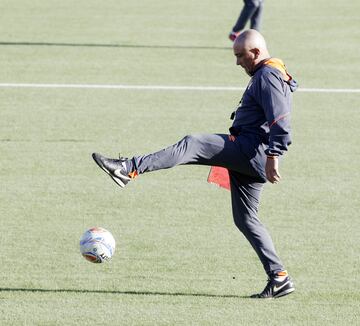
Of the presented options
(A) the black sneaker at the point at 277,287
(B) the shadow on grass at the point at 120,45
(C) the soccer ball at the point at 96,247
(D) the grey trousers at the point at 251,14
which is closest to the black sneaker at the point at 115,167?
(C) the soccer ball at the point at 96,247

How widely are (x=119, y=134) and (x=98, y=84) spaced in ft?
13.0

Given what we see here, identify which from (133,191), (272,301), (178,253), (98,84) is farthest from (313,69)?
(272,301)

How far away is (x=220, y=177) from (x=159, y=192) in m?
3.68

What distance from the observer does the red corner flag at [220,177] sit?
1029cm

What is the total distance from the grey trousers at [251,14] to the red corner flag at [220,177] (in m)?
14.8

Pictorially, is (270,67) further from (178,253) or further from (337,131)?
(337,131)

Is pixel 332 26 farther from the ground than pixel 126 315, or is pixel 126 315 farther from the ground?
pixel 126 315

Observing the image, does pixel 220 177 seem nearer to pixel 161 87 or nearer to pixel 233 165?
pixel 233 165

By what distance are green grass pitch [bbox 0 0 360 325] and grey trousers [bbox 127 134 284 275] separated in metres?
0.54

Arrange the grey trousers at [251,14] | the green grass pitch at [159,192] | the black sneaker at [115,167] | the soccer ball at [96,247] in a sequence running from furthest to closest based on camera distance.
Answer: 1. the grey trousers at [251,14]
2. the soccer ball at [96,247]
3. the green grass pitch at [159,192]
4. the black sneaker at [115,167]

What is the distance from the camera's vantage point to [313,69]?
22.5 meters

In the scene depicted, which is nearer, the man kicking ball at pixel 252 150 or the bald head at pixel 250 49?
the man kicking ball at pixel 252 150

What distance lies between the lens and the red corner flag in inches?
405

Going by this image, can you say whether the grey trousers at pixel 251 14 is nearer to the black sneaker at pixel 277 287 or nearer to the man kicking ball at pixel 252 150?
the man kicking ball at pixel 252 150
